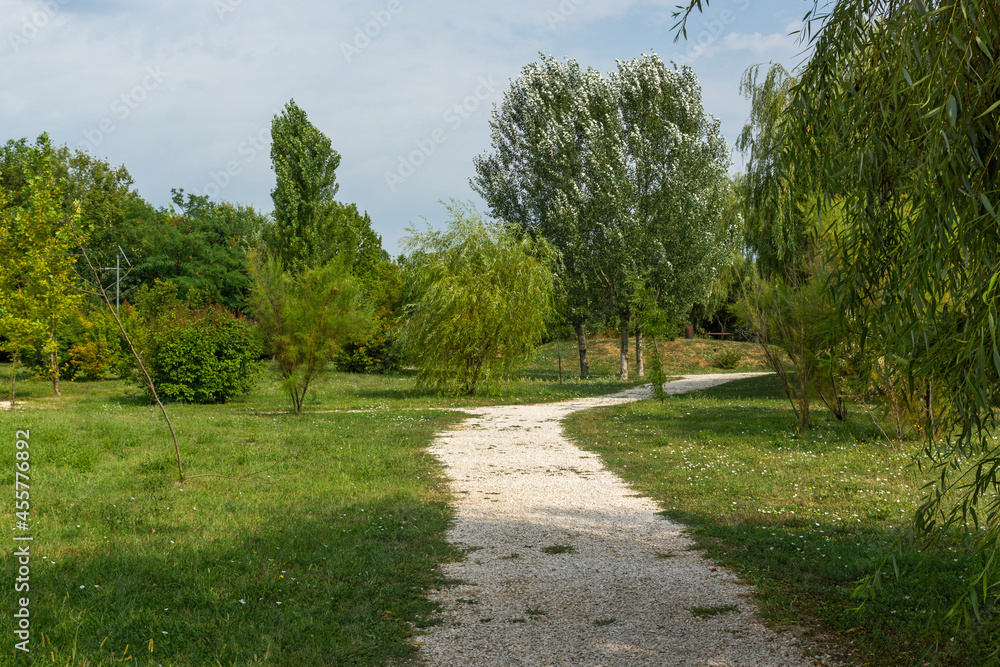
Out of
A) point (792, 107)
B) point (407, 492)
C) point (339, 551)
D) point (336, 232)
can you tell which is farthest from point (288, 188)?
point (792, 107)

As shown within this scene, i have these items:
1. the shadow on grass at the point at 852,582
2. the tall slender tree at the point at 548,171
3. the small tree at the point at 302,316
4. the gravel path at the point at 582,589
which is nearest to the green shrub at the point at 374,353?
the tall slender tree at the point at 548,171

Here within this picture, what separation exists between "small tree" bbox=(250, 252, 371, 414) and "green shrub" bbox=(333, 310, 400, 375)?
12.7m

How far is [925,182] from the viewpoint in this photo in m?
2.73

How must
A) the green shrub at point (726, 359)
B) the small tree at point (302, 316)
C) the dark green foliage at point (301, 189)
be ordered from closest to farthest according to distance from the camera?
the small tree at point (302, 316)
the dark green foliage at point (301, 189)
the green shrub at point (726, 359)

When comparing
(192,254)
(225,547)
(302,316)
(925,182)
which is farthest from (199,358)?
(192,254)

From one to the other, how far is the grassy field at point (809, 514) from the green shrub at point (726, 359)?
2065 centimetres

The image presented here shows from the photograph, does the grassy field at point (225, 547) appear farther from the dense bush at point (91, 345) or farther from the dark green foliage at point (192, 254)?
the dark green foliage at point (192, 254)

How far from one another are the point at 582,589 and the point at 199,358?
16105 millimetres

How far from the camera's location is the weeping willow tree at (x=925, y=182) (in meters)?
2.63

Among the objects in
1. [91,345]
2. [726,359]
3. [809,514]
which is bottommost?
[809,514]

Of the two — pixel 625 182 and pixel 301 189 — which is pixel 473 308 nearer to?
pixel 625 182

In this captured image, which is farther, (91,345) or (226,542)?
(91,345)

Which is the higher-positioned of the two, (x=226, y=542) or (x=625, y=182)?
(x=625, y=182)

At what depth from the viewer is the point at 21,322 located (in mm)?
16141
